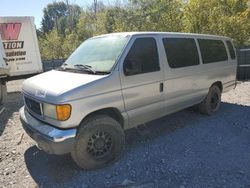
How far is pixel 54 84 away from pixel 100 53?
1053 mm

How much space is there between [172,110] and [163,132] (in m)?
0.53

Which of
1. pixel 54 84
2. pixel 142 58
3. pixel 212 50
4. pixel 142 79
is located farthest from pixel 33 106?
pixel 212 50

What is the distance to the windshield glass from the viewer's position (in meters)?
4.57

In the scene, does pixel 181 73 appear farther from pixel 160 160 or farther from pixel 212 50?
pixel 160 160

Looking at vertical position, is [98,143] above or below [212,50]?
below

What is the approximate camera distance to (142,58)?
16.0 feet

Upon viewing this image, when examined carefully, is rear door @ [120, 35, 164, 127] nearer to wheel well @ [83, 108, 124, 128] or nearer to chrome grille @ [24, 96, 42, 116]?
wheel well @ [83, 108, 124, 128]

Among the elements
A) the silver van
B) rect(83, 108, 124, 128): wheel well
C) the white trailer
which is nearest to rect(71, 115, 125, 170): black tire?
the silver van

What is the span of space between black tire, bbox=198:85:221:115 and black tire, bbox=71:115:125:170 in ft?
9.71

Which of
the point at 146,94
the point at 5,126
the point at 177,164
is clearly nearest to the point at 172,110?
the point at 146,94

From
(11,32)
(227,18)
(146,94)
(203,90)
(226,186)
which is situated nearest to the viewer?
(226,186)

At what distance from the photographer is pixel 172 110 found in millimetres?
5707

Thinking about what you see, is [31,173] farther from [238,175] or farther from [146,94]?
[238,175]

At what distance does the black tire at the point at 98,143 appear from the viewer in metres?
4.20
